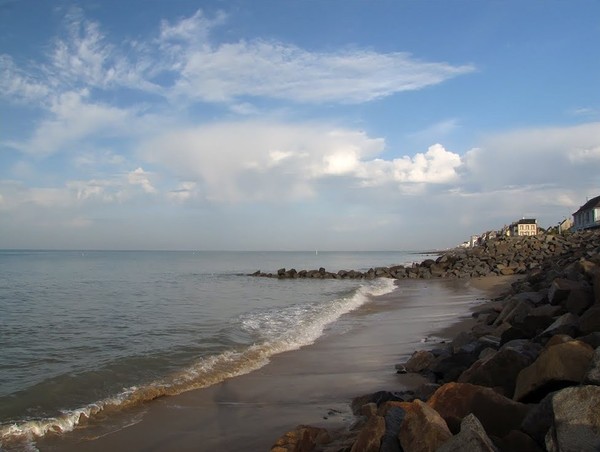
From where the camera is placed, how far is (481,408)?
12.8 ft

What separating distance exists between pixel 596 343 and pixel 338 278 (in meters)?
36.2

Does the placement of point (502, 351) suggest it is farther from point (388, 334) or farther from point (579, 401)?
point (388, 334)

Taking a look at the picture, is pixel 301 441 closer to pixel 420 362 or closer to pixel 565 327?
pixel 565 327

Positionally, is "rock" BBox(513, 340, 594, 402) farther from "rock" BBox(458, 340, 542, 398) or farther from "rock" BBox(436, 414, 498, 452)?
"rock" BBox(436, 414, 498, 452)

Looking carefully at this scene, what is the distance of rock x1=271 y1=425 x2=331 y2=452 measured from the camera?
14.9 feet

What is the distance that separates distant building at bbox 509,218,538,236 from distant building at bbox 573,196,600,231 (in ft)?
62.8

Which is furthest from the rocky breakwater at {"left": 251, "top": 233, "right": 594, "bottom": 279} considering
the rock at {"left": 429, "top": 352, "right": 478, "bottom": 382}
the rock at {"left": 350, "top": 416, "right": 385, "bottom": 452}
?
the rock at {"left": 350, "top": 416, "right": 385, "bottom": 452}

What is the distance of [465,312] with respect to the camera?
15.3m

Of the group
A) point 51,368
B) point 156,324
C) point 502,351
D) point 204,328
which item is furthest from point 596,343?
point 156,324

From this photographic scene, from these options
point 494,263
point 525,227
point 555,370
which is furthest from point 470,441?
point 525,227

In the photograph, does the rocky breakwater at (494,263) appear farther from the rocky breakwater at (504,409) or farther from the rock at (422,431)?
the rock at (422,431)

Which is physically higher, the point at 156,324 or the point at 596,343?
the point at 596,343

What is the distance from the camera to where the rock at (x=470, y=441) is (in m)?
3.00

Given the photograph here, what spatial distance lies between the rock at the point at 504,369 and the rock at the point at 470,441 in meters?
1.80
